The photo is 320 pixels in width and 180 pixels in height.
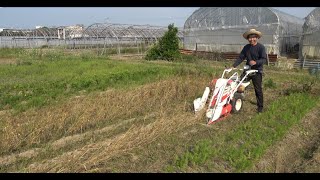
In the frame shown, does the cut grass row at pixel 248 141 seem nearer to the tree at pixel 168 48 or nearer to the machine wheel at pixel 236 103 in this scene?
the machine wheel at pixel 236 103

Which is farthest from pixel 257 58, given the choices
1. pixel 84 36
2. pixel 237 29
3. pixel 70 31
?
pixel 70 31

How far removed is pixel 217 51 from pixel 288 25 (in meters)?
5.50

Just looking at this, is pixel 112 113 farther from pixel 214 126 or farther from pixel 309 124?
pixel 309 124

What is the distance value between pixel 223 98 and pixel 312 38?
1623cm

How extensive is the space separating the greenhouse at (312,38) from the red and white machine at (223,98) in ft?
46.2

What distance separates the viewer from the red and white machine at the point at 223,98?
6.12 m

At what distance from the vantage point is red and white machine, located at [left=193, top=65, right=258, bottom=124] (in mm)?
6121

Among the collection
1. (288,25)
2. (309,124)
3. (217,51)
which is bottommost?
(309,124)

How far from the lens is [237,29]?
942 inches

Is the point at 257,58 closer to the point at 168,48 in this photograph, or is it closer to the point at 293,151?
the point at 293,151

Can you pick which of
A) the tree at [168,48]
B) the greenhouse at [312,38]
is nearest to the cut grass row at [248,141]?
the greenhouse at [312,38]

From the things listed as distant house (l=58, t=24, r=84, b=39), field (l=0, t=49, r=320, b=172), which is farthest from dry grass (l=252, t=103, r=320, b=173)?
distant house (l=58, t=24, r=84, b=39)
